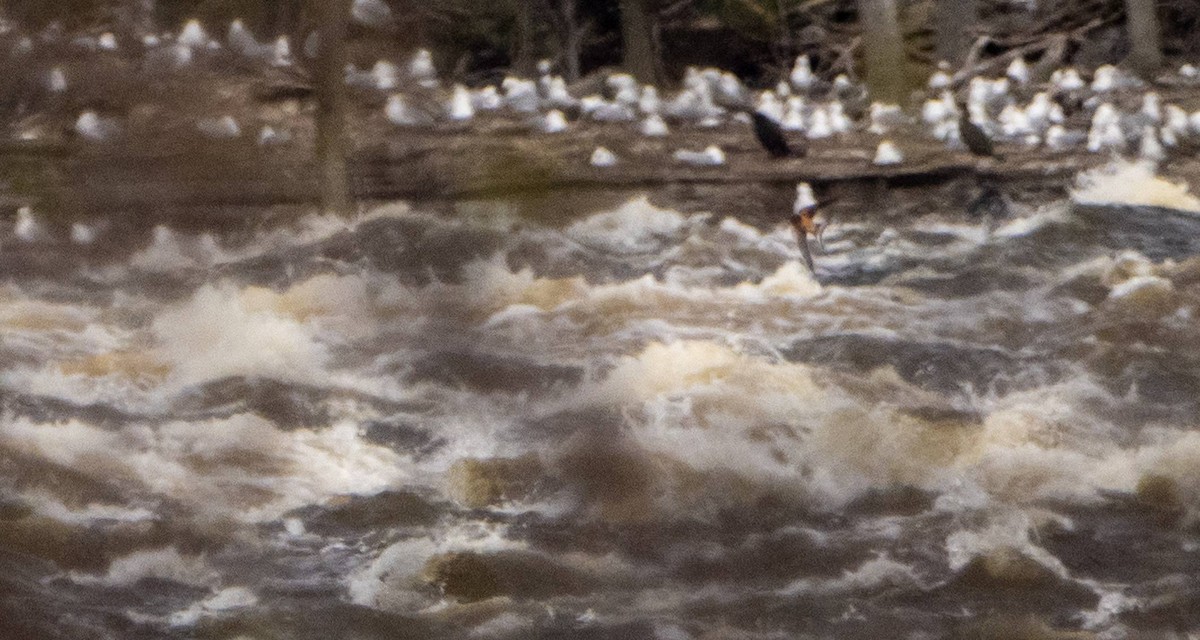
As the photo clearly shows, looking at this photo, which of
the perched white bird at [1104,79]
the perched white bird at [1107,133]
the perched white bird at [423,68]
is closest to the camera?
the perched white bird at [423,68]

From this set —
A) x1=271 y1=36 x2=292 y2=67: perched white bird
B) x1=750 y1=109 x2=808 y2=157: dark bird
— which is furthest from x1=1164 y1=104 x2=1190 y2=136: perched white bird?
x1=271 y1=36 x2=292 y2=67: perched white bird

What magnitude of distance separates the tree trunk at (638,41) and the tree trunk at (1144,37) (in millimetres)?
1293

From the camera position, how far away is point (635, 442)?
260 cm

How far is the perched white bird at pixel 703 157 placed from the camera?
2.97 meters

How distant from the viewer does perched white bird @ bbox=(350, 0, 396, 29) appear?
2.71m

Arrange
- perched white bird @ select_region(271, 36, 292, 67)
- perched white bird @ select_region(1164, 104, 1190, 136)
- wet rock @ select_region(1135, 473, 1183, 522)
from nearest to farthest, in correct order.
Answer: wet rock @ select_region(1135, 473, 1183, 522) < perched white bird @ select_region(271, 36, 292, 67) < perched white bird @ select_region(1164, 104, 1190, 136)

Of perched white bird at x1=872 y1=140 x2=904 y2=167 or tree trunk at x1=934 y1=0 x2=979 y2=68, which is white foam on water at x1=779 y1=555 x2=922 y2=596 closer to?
perched white bird at x1=872 y1=140 x2=904 y2=167

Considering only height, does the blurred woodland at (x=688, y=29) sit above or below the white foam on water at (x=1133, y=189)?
above

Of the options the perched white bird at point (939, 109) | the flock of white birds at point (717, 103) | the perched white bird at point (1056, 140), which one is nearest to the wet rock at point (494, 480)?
the flock of white birds at point (717, 103)

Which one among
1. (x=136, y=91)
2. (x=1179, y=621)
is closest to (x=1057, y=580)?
(x=1179, y=621)

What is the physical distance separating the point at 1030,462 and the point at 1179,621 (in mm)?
379

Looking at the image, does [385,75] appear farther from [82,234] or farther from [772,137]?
[772,137]

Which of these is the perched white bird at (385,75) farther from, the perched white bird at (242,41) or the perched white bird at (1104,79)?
the perched white bird at (1104,79)

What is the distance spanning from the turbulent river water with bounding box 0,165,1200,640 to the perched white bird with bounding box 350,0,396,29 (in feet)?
1.20
